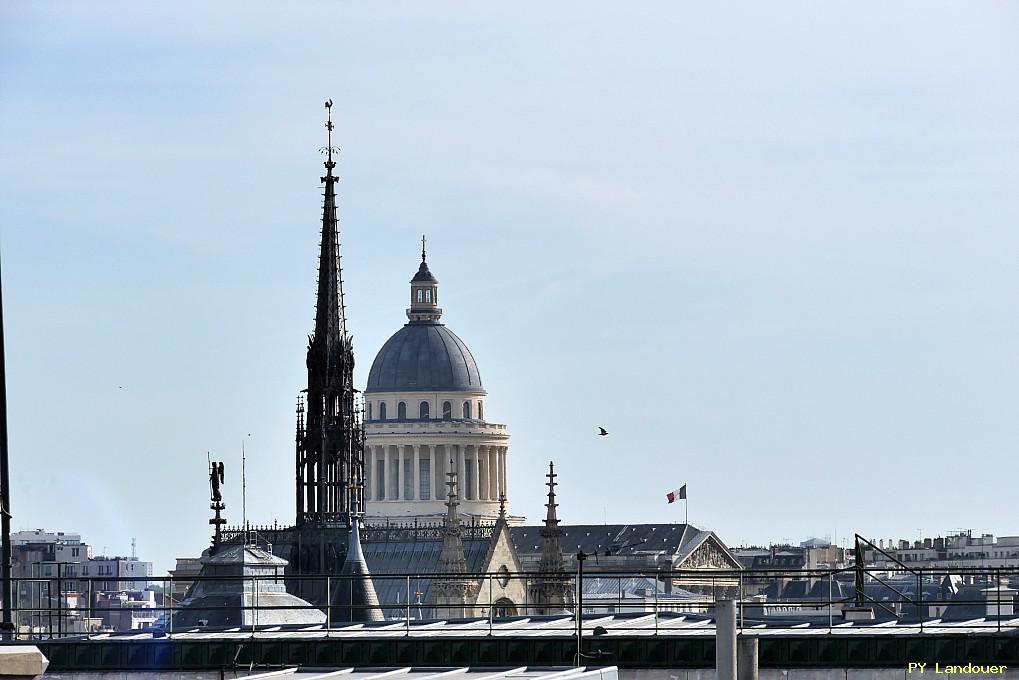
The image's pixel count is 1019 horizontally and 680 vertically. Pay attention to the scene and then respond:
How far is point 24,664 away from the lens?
33.3m

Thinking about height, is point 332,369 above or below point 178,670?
above

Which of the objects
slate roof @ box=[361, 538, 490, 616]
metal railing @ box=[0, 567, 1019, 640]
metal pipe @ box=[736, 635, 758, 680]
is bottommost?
metal pipe @ box=[736, 635, 758, 680]

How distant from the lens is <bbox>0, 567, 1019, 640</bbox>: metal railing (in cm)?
6080

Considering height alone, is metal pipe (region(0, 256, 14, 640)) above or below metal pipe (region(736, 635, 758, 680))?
above

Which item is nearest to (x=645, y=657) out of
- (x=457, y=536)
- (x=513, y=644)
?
(x=513, y=644)

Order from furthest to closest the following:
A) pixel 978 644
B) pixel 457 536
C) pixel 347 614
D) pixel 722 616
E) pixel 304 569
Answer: pixel 457 536 → pixel 304 569 → pixel 347 614 → pixel 978 644 → pixel 722 616

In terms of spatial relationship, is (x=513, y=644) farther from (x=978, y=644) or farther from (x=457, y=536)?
(x=457, y=536)

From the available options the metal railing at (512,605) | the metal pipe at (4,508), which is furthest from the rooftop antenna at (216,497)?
the metal pipe at (4,508)

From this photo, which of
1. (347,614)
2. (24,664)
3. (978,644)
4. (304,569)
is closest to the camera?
(24,664)

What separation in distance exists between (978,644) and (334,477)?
90.3m

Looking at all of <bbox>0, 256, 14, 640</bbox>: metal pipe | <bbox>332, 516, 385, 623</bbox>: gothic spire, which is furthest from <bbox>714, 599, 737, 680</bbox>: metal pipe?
<bbox>332, 516, 385, 623</bbox>: gothic spire

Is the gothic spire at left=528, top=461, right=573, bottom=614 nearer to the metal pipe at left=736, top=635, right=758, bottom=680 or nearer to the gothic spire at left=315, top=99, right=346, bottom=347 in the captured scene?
the gothic spire at left=315, top=99, right=346, bottom=347

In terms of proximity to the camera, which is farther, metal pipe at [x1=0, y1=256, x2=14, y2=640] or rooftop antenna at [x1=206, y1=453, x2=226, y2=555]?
rooftop antenna at [x1=206, y1=453, x2=226, y2=555]

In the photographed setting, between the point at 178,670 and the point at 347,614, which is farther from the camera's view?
the point at 347,614
